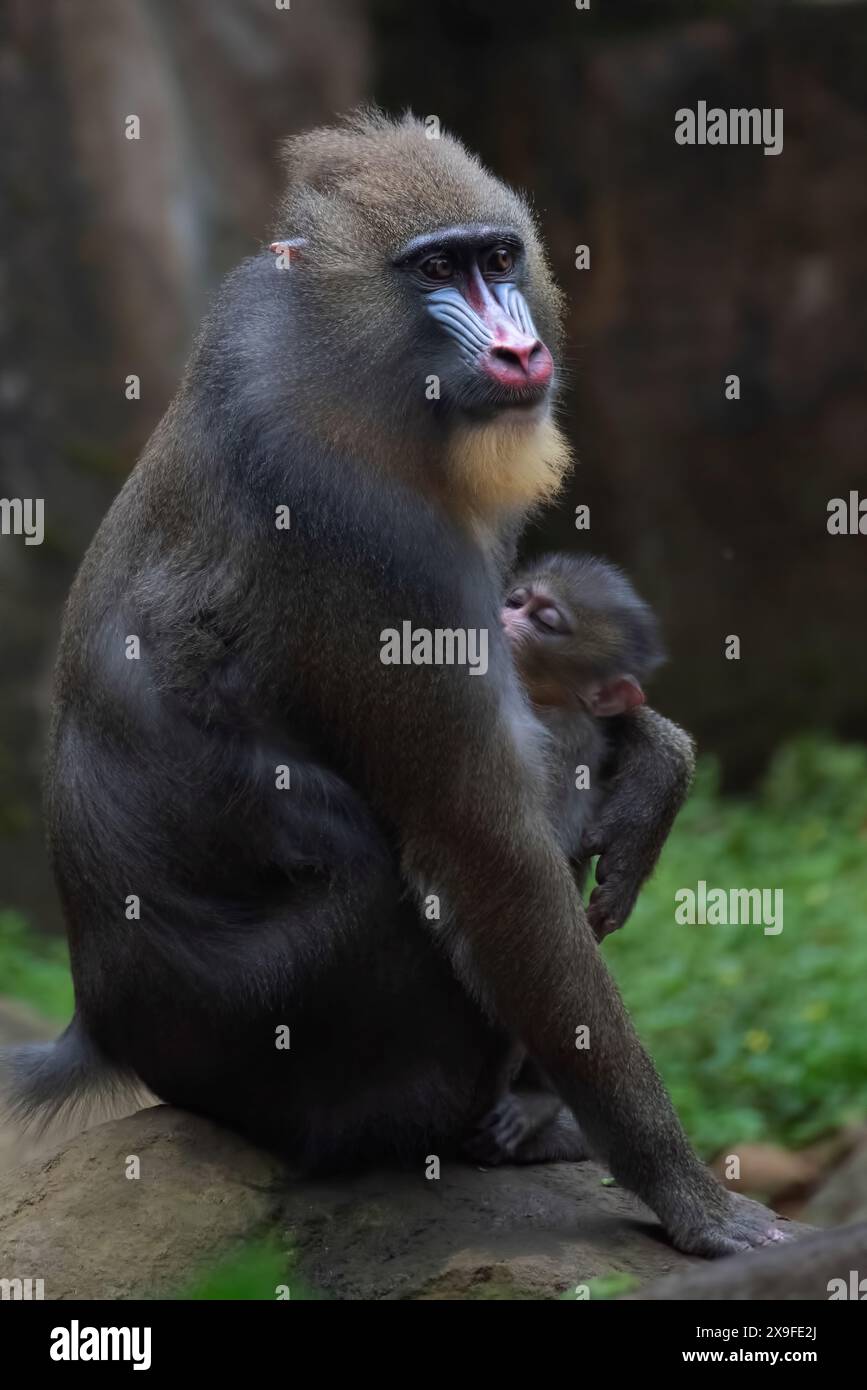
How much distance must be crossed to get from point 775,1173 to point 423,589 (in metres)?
4.55

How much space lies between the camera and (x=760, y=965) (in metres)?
10.1

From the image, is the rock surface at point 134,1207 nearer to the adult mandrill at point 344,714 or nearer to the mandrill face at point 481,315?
the adult mandrill at point 344,714

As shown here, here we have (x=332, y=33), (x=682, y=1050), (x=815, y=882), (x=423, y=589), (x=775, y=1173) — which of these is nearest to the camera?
(x=423, y=589)

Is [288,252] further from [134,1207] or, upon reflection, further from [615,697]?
[134,1207]

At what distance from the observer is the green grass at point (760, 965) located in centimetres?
884

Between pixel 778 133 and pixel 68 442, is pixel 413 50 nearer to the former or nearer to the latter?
pixel 778 133

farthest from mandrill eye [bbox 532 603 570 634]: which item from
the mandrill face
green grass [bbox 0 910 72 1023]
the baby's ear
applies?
green grass [bbox 0 910 72 1023]

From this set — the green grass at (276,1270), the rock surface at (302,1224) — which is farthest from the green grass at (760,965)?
the green grass at (276,1270)

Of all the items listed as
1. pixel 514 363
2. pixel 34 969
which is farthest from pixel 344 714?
pixel 34 969

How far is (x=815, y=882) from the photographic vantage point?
36.3ft

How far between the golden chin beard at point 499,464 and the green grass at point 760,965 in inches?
177

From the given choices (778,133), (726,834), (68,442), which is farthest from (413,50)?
(726,834)

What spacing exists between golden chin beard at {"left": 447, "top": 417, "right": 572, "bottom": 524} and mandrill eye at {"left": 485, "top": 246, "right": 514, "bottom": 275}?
0.44 metres

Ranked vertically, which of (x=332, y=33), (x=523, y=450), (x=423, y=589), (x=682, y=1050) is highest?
(x=332, y=33)
